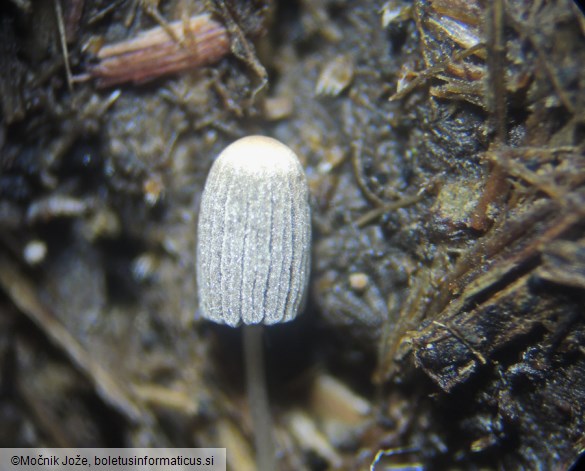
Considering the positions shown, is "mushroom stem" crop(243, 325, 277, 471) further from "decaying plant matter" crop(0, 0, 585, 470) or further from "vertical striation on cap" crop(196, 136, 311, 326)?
"vertical striation on cap" crop(196, 136, 311, 326)

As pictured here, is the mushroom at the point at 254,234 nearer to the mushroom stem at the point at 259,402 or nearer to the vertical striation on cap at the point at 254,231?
the vertical striation on cap at the point at 254,231

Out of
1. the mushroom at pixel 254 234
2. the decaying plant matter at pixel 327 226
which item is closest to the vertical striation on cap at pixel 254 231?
the mushroom at pixel 254 234

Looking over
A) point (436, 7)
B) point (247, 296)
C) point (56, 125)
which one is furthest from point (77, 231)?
point (436, 7)

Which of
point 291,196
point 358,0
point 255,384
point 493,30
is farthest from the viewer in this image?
point 255,384

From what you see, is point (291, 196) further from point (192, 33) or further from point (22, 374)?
point (22, 374)

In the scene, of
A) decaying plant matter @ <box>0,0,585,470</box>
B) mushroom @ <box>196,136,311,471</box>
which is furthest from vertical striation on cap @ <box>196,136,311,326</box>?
decaying plant matter @ <box>0,0,585,470</box>
